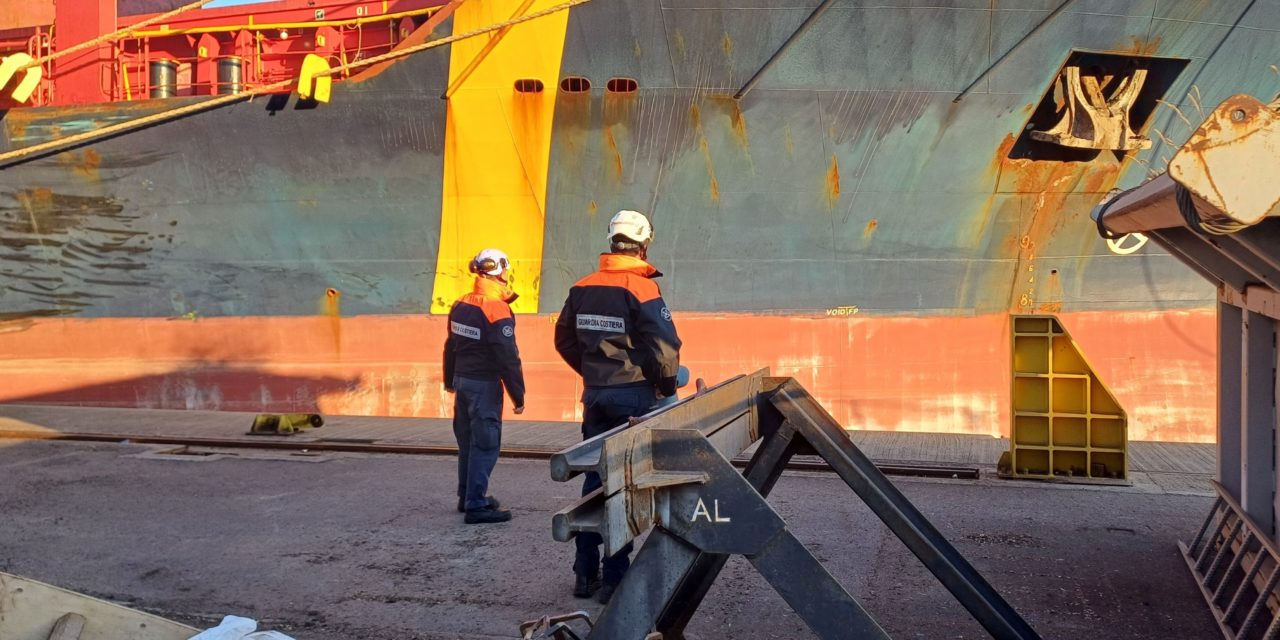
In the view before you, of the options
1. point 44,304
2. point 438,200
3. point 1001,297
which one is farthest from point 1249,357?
point 44,304

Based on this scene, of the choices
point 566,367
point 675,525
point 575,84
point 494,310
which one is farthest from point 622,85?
point 675,525

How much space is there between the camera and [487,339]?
6531 millimetres

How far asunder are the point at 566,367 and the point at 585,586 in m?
6.17

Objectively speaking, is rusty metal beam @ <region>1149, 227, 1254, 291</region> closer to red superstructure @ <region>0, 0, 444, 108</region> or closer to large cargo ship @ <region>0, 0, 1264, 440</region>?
large cargo ship @ <region>0, 0, 1264, 440</region>

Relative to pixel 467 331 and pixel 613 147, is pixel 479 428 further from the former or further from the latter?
pixel 613 147

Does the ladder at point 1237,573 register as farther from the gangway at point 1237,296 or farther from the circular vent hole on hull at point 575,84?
the circular vent hole on hull at point 575,84

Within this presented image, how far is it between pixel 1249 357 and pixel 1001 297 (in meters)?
6.07

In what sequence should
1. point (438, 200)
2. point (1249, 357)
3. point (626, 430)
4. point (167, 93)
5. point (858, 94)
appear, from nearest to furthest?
point (626, 430) < point (1249, 357) < point (858, 94) < point (438, 200) < point (167, 93)

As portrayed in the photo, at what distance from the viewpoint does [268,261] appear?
12.0 m

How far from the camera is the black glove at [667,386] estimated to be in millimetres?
4832

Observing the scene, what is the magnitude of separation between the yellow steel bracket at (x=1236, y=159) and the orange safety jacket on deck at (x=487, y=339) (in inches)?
171

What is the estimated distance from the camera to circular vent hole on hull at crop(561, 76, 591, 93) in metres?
10.7

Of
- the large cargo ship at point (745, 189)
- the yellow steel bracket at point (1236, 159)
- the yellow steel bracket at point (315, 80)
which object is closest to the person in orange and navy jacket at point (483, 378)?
the large cargo ship at point (745, 189)

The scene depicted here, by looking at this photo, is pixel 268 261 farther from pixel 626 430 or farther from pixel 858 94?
pixel 626 430
